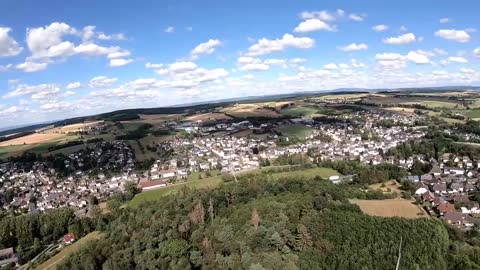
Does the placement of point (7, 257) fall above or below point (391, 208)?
below

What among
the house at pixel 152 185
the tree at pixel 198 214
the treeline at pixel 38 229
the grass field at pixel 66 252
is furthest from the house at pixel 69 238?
the house at pixel 152 185

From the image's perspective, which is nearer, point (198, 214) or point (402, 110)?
point (198, 214)

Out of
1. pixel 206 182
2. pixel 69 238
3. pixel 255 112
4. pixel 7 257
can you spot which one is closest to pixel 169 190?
pixel 206 182

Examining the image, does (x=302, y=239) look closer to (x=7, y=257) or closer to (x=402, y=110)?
(x=7, y=257)

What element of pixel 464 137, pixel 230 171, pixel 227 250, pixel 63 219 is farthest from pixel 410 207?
pixel 464 137

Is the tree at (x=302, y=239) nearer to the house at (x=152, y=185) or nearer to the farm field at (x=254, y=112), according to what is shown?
the house at (x=152, y=185)
